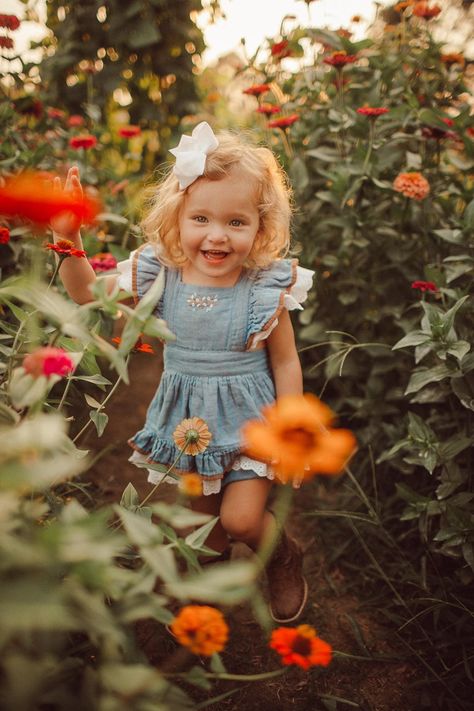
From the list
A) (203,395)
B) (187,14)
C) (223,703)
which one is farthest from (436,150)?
(187,14)

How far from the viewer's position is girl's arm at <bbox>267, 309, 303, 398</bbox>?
5.19 feet

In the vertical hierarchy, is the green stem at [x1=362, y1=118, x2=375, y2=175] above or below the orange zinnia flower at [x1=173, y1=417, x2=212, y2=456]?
above

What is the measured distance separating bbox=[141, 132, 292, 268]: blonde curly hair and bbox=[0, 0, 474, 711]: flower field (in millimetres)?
260

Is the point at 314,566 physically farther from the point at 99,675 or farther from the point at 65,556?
the point at 65,556

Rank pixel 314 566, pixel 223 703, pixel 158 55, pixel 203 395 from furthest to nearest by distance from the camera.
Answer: pixel 158 55 < pixel 314 566 < pixel 203 395 < pixel 223 703

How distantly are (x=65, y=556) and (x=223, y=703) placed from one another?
40.3 inches

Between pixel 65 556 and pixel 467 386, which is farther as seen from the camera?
pixel 467 386

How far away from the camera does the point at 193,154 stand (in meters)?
1.48

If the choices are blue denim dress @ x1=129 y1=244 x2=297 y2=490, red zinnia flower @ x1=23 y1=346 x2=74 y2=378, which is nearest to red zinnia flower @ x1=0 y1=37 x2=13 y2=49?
blue denim dress @ x1=129 y1=244 x2=297 y2=490

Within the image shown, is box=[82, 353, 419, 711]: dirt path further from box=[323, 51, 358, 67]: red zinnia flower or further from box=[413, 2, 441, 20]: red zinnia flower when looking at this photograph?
box=[413, 2, 441, 20]: red zinnia flower

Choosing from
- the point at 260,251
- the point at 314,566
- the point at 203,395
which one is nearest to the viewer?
the point at 203,395

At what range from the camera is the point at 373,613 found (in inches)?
66.9

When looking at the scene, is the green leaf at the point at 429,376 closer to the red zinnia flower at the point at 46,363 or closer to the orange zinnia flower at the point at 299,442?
the orange zinnia flower at the point at 299,442

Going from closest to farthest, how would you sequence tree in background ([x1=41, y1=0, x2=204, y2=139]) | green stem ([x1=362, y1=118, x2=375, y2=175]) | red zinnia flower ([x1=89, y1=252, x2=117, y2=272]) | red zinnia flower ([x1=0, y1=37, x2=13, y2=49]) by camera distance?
1. red zinnia flower ([x1=89, y1=252, x2=117, y2=272])
2. green stem ([x1=362, y1=118, x2=375, y2=175])
3. red zinnia flower ([x1=0, y1=37, x2=13, y2=49])
4. tree in background ([x1=41, y1=0, x2=204, y2=139])
